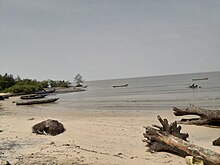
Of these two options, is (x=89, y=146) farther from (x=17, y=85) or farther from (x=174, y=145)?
(x=17, y=85)

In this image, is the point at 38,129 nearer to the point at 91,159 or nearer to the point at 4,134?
the point at 4,134

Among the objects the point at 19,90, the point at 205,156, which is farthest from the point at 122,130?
the point at 19,90

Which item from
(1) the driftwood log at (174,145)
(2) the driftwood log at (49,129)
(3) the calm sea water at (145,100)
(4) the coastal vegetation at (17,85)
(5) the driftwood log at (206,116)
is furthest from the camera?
(4) the coastal vegetation at (17,85)

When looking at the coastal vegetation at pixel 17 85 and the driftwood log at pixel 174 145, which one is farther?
the coastal vegetation at pixel 17 85

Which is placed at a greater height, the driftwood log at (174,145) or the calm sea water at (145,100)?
the driftwood log at (174,145)

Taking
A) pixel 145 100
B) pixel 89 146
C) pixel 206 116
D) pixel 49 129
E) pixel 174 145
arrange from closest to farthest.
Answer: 1. pixel 174 145
2. pixel 89 146
3. pixel 49 129
4. pixel 206 116
5. pixel 145 100

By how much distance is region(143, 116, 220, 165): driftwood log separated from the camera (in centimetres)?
680

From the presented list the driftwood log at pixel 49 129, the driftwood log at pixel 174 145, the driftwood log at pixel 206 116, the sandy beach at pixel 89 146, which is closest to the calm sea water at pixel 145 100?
the driftwood log at pixel 206 116

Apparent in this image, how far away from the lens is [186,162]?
7520mm

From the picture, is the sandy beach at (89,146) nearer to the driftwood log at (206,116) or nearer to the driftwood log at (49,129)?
the driftwood log at (49,129)

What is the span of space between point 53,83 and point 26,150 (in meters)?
107

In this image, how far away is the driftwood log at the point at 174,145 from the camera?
A: 22.3ft

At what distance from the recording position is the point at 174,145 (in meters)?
8.24

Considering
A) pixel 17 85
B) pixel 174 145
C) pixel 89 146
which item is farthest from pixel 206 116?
pixel 17 85
